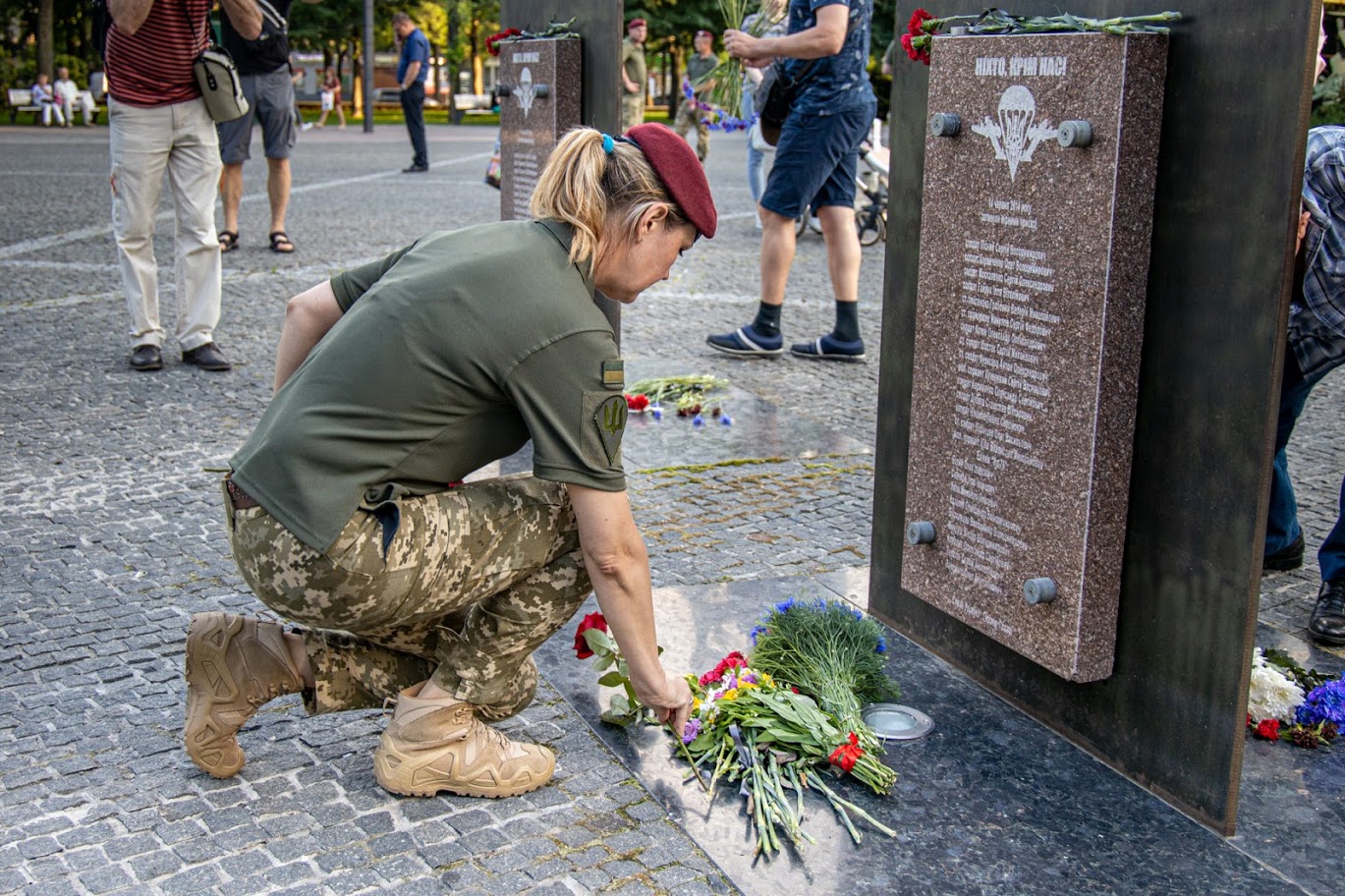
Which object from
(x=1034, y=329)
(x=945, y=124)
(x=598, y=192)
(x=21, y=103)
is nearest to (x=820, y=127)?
(x=945, y=124)

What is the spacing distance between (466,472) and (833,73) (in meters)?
4.23

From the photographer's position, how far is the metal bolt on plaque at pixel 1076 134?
2.71 meters

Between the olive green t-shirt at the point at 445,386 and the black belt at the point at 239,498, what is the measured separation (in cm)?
4

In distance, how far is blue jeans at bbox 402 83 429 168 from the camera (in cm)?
1717

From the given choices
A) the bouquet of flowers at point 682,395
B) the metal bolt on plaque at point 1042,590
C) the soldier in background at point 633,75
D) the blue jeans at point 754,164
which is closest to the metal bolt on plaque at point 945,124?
the metal bolt on plaque at point 1042,590

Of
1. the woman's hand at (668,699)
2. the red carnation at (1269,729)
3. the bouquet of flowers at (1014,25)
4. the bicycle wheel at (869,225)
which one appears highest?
the bouquet of flowers at (1014,25)

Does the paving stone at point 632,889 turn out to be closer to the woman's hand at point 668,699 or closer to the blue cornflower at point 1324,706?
the woman's hand at point 668,699

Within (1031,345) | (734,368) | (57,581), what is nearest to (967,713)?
(1031,345)

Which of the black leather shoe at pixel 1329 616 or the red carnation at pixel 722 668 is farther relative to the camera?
the black leather shoe at pixel 1329 616

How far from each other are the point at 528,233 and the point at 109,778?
1.37 metres

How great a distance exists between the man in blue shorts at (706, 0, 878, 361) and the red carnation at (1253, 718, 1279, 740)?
381 centimetres

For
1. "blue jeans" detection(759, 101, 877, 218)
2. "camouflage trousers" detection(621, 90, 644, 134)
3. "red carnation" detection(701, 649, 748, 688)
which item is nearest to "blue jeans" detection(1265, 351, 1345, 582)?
"red carnation" detection(701, 649, 748, 688)

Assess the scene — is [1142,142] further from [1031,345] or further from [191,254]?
[191,254]

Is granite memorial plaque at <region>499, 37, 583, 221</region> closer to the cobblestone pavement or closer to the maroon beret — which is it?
the cobblestone pavement
